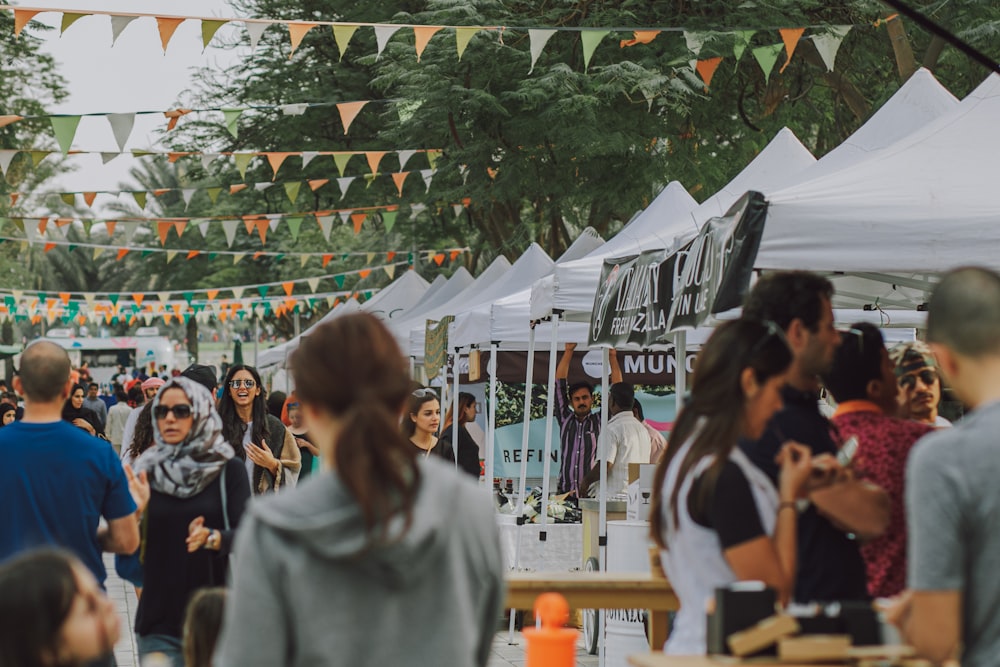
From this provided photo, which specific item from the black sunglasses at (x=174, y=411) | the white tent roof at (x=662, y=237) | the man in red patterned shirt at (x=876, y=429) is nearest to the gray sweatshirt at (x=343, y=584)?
the man in red patterned shirt at (x=876, y=429)

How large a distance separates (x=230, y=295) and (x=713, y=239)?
4949cm

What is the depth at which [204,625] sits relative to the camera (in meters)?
4.31

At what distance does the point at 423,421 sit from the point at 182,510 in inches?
168

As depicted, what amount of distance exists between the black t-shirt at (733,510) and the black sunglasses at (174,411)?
9.31 feet

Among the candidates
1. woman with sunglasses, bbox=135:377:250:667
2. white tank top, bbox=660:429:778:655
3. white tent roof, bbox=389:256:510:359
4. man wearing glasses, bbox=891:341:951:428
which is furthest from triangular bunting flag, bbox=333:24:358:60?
white tank top, bbox=660:429:778:655

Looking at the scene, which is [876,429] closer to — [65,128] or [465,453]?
[465,453]

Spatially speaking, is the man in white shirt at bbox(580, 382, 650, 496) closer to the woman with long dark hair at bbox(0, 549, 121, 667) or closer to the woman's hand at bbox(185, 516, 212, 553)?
the woman's hand at bbox(185, 516, 212, 553)

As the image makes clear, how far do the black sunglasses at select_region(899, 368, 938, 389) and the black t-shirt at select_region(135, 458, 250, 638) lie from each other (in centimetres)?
254

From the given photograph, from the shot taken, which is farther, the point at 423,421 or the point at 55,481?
the point at 423,421

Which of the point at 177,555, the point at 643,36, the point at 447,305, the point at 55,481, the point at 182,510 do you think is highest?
the point at 643,36

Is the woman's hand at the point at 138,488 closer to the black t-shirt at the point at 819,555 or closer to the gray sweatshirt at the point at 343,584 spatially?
the black t-shirt at the point at 819,555

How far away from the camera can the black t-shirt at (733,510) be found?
11.2ft

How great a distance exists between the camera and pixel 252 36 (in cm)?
1398

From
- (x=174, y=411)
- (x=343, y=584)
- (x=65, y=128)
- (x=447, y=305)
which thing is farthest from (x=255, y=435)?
(x=447, y=305)
